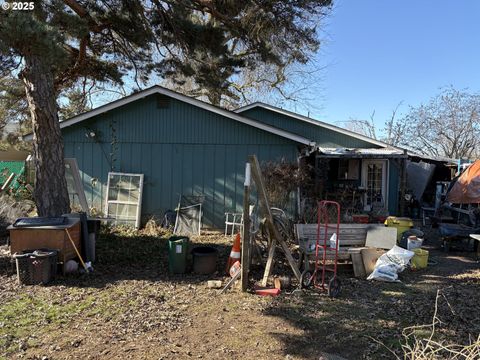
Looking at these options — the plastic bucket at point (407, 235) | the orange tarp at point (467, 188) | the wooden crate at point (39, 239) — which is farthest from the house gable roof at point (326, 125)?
the wooden crate at point (39, 239)

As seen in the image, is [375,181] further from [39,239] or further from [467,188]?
[39,239]

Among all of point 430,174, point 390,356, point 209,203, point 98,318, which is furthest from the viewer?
point 430,174

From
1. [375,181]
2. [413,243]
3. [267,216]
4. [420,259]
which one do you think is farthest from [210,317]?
[375,181]

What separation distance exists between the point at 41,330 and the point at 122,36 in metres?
7.38

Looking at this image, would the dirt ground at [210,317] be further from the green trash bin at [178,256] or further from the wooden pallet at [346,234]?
the wooden pallet at [346,234]

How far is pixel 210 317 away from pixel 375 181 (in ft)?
38.3

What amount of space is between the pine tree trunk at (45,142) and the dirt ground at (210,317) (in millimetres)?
1318

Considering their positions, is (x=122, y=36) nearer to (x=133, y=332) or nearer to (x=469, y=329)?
(x=133, y=332)

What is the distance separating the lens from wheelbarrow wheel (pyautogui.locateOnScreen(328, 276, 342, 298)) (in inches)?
221

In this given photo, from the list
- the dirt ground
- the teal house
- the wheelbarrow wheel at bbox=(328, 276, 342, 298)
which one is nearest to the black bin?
the dirt ground

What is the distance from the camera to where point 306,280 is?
6.00 m

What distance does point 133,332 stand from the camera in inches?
168

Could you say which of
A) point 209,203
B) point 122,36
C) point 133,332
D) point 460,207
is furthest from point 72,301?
point 460,207

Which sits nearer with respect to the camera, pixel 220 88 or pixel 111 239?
pixel 111 239
